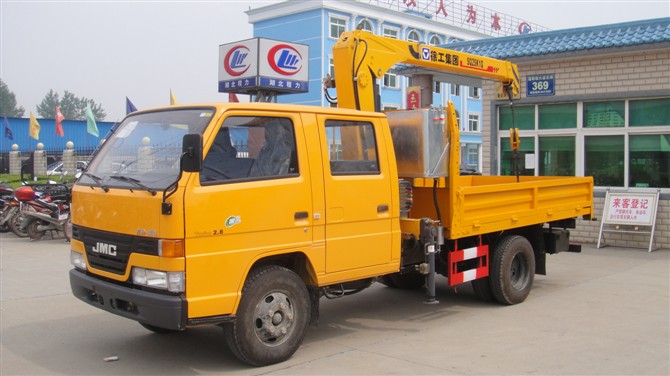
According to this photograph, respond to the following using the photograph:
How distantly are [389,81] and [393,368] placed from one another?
3864cm

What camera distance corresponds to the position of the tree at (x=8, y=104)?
4134 inches

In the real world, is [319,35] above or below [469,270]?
above

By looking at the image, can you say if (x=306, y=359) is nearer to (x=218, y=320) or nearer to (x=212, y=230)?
(x=218, y=320)

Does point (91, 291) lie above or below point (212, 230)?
below

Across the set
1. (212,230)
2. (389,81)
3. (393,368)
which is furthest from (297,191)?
(389,81)

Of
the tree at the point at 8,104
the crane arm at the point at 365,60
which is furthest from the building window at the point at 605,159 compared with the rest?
the tree at the point at 8,104

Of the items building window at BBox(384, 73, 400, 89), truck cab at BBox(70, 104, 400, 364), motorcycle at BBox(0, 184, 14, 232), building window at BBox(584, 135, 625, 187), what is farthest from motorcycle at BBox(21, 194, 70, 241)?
building window at BBox(384, 73, 400, 89)

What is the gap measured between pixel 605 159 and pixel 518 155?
6.01 ft

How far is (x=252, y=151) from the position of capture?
5.77 metres

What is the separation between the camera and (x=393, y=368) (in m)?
5.57

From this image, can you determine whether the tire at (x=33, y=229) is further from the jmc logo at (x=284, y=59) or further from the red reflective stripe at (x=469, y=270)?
the red reflective stripe at (x=469, y=270)

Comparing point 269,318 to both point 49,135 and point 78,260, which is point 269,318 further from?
point 49,135

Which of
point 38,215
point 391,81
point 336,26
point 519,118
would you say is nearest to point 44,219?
point 38,215

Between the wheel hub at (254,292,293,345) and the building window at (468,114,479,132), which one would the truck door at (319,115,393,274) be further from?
the building window at (468,114,479,132)
